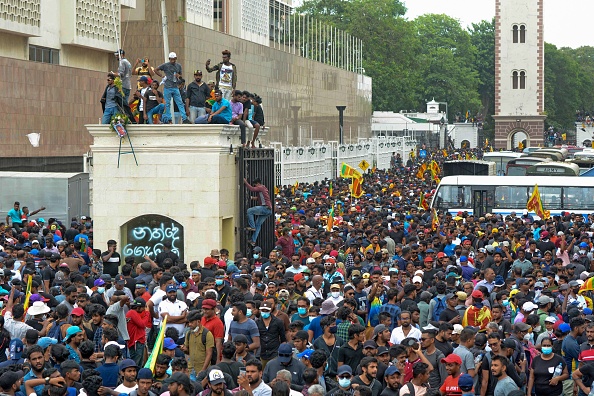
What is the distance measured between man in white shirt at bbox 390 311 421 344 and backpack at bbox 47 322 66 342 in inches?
134

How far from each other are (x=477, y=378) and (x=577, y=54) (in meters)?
171

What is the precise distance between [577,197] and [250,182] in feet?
51.0

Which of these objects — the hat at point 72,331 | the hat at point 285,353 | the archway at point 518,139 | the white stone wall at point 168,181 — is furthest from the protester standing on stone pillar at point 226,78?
the archway at point 518,139

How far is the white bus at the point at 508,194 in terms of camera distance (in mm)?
35312

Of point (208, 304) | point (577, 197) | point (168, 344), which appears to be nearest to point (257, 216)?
point (208, 304)

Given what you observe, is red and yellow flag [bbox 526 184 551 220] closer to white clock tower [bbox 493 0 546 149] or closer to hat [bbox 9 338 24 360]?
hat [bbox 9 338 24 360]

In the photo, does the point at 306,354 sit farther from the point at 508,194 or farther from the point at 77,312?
the point at 508,194

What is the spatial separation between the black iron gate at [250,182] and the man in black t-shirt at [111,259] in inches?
122

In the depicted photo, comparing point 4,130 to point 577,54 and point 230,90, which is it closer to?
point 230,90

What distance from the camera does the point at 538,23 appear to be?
88.8 metres

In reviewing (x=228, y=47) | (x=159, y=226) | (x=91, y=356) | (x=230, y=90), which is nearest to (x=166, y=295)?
(x=91, y=356)

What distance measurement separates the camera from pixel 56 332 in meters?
12.9

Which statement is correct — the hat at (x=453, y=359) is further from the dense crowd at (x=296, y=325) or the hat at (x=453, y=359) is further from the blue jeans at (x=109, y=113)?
the blue jeans at (x=109, y=113)

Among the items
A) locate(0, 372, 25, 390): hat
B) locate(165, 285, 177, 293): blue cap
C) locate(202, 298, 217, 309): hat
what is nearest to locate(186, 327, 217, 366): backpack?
locate(202, 298, 217, 309): hat
